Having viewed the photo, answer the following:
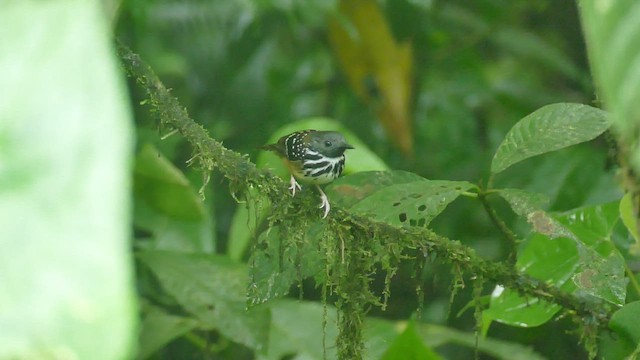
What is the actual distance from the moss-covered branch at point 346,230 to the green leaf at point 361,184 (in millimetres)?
80

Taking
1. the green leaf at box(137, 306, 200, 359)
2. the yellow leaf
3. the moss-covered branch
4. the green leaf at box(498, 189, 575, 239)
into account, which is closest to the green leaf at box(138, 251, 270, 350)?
the green leaf at box(137, 306, 200, 359)

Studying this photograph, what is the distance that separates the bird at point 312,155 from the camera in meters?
1.84

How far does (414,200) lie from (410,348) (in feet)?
1.64

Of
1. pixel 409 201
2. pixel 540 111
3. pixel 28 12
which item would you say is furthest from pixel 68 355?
pixel 540 111

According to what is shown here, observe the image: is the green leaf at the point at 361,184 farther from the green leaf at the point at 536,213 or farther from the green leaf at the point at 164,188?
the green leaf at the point at 164,188

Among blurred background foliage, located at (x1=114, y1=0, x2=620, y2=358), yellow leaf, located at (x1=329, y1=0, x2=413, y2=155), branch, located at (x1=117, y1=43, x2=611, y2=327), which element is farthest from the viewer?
yellow leaf, located at (x1=329, y1=0, x2=413, y2=155)

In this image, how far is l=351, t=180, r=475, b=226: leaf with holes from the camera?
1603 mm

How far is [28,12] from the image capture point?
0.51m

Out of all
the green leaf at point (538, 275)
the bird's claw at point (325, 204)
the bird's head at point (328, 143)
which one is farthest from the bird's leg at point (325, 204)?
the green leaf at point (538, 275)

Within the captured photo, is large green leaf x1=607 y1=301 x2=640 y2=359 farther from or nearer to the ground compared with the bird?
nearer to the ground

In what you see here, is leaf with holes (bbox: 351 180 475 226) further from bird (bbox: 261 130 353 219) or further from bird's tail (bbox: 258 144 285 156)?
bird's tail (bbox: 258 144 285 156)

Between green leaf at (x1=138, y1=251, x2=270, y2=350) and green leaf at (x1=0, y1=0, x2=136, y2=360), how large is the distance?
157 cm

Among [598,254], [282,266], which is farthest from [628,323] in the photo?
→ [282,266]

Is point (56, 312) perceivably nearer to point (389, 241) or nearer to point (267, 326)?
point (389, 241)
